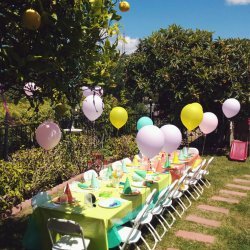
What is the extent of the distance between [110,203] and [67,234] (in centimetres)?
89

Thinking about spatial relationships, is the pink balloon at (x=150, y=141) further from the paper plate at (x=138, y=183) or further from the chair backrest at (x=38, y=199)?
the chair backrest at (x=38, y=199)

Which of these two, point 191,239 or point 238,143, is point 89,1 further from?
point 238,143

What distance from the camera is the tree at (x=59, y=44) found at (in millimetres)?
3264

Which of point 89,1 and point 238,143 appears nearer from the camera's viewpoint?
point 89,1

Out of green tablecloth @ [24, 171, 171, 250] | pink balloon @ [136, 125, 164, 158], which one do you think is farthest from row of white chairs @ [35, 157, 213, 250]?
pink balloon @ [136, 125, 164, 158]

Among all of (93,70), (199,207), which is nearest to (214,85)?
(199,207)

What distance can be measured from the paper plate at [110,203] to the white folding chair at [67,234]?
0.61 metres

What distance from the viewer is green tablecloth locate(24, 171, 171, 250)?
4996mm

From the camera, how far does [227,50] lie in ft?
43.2

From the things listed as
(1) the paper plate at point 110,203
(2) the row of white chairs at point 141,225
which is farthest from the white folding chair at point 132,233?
(1) the paper plate at point 110,203

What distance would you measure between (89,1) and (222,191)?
7126 mm

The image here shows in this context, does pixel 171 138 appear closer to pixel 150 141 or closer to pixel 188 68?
pixel 150 141

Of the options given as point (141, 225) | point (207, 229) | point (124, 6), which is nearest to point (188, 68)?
point (207, 229)

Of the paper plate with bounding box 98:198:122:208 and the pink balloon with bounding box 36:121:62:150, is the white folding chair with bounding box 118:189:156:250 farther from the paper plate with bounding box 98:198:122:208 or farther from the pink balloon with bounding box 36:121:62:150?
the pink balloon with bounding box 36:121:62:150
